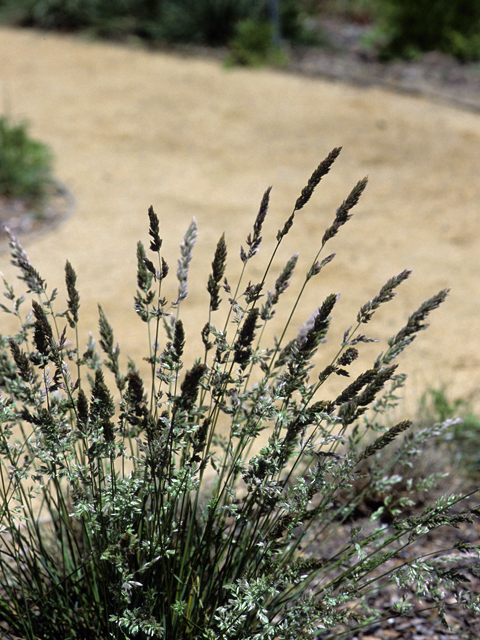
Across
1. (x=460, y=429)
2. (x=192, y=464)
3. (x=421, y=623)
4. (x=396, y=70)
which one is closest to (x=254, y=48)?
(x=396, y=70)

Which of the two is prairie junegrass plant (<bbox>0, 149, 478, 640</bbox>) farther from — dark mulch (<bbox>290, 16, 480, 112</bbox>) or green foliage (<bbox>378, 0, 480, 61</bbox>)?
green foliage (<bbox>378, 0, 480, 61</bbox>)

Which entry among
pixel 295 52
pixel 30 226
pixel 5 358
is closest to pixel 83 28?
pixel 295 52

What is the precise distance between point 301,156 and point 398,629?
5711 millimetres

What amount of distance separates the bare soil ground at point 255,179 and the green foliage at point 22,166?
0.31 meters

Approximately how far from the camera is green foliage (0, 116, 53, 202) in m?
6.30

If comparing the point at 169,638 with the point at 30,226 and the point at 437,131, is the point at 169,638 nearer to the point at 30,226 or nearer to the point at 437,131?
the point at 30,226

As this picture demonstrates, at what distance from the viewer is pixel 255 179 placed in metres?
6.91

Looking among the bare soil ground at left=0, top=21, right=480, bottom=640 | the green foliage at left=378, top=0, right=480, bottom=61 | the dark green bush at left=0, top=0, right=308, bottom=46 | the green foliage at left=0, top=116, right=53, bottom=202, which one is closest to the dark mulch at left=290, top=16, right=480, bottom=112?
the bare soil ground at left=0, top=21, right=480, bottom=640

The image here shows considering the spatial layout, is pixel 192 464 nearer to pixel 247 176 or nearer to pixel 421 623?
pixel 421 623

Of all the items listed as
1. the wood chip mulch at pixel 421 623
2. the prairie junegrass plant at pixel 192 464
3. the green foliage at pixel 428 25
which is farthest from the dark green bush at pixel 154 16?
the prairie junegrass plant at pixel 192 464

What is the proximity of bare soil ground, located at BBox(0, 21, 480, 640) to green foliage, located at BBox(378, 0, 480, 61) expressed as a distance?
26.3 inches

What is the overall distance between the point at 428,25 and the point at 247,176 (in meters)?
4.85

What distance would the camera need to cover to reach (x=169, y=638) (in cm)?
184

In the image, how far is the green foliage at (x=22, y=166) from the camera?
20.7ft
